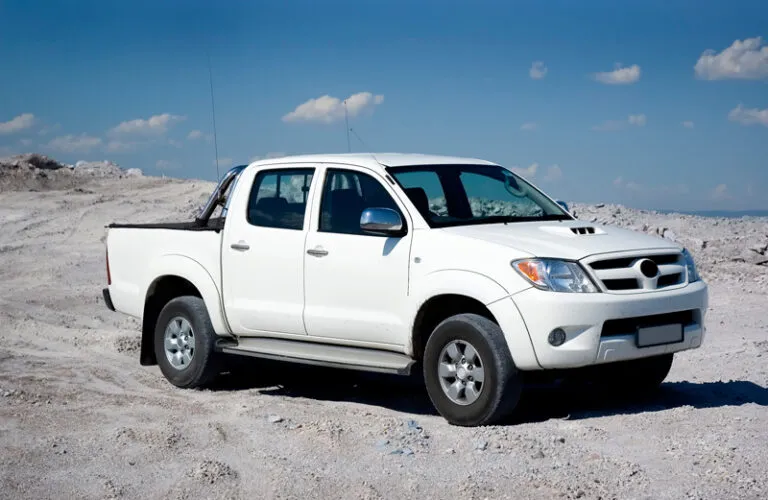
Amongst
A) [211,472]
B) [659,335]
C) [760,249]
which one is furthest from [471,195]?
[760,249]

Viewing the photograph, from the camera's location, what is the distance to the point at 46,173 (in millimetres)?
29719

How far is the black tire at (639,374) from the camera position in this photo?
26.0ft

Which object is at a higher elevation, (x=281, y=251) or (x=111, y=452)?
(x=281, y=251)

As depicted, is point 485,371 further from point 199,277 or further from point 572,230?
point 199,277

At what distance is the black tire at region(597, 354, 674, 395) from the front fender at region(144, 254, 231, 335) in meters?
3.10

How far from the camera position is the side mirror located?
7355mm

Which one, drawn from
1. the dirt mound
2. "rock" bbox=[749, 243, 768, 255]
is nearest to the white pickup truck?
"rock" bbox=[749, 243, 768, 255]

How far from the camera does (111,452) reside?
6.66 meters

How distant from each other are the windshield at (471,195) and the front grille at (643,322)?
4.04 feet

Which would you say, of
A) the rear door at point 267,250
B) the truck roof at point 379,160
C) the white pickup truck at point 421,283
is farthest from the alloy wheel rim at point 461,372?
the truck roof at point 379,160

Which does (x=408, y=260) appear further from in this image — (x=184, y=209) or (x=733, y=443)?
(x=184, y=209)

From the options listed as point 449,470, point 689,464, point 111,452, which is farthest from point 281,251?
point 689,464

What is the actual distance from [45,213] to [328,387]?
1614 centimetres

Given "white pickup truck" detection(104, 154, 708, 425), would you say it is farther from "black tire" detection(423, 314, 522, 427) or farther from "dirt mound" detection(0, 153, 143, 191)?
"dirt mound" detection(0, 153, 143, 191)
